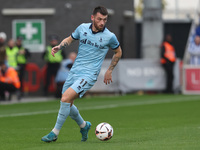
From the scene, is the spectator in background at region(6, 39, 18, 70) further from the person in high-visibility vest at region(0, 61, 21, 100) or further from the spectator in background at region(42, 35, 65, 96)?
the spectator in background at region(42, 35, 65, 96)

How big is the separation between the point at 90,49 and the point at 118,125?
3.27 metres

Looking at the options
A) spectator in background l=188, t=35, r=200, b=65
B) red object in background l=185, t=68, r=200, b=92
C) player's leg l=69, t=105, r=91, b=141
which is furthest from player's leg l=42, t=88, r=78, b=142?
spectator in background l=188, t=35, r=200, b=65

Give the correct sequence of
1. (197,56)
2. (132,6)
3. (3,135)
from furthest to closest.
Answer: (132,6), (197,56), (3,135)

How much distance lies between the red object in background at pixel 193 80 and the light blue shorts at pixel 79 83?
1534 centimetres

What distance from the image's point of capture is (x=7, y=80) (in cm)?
2108

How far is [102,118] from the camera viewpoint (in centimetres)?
1471

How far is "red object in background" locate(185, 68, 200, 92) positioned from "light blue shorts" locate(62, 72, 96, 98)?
50.3 feet

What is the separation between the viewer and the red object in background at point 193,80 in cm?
2486

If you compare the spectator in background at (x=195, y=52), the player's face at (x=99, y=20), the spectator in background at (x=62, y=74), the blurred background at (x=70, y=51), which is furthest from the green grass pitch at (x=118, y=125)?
the spectator in background at (x=195, y=52)

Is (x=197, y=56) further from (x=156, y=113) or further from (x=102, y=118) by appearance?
(x=102, y=118)

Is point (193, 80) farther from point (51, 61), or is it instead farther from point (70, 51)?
point (51, 61)

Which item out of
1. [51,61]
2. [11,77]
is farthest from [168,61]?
[11,77]

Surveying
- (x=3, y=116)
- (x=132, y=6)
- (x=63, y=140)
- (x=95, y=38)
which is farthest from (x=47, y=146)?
(x=132, y=6)

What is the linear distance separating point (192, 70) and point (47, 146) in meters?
16.4
